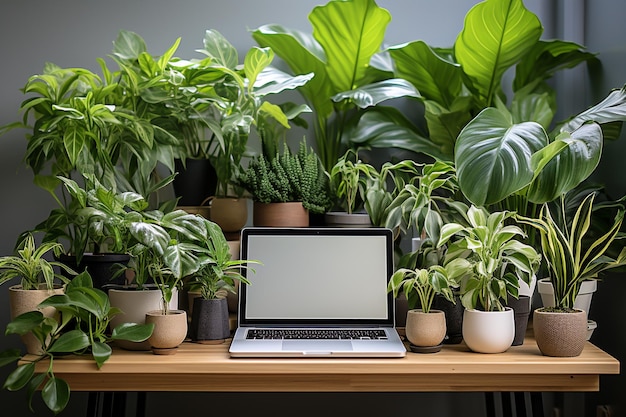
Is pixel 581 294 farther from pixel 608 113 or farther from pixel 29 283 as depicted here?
pixel 29 283

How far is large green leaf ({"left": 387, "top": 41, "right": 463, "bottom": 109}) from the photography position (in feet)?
7.02

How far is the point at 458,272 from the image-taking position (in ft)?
5.34

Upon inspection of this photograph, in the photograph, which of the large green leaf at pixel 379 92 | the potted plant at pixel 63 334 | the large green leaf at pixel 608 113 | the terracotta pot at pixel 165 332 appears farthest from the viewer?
the large green leaf at pixel 379 92

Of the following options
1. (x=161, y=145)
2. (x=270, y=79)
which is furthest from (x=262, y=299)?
(x=270, y=79)

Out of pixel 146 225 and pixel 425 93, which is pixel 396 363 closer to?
pixel 146 225

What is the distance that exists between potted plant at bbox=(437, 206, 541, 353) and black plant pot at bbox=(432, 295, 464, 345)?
0.08 metres

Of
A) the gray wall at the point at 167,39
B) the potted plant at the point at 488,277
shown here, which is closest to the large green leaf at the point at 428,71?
the gray wall at the point at 167,39

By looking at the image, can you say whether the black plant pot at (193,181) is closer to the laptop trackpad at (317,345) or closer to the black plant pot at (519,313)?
the laptop trackpad at (317,345)

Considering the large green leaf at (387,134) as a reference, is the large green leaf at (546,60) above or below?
above

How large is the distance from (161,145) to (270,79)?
0.42 m

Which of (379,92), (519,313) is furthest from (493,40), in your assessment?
(519,313)

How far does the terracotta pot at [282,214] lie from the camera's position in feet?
6.45

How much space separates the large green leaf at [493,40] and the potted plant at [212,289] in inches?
39.4

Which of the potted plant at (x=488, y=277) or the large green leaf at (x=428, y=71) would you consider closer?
the potted plant at (x=488, y=277)
